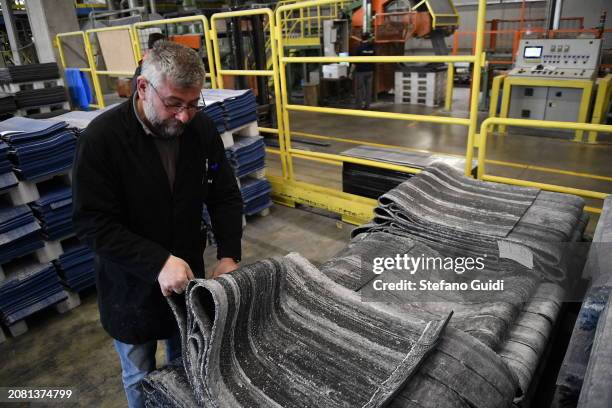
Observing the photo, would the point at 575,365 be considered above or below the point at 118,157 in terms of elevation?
below

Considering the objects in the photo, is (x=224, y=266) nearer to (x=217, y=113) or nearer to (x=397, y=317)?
(x=397, y=317)

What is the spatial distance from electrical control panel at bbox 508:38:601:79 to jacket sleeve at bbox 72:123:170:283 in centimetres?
787

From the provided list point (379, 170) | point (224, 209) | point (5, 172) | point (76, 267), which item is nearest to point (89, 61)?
point (5, 172)

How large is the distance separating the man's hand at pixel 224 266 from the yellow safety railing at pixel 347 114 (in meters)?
2.19

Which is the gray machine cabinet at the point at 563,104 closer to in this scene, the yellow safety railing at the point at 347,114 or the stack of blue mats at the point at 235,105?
the yellow safety railing at the point at 347,114

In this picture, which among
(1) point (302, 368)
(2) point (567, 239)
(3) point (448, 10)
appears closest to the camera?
(1) point (302, 368)

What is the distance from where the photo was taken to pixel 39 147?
318cm

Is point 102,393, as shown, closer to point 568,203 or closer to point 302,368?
point 302,368

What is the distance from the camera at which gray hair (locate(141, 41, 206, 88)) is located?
1.47m

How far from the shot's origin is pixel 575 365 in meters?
1.56

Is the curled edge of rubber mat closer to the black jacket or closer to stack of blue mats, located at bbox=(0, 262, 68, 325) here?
the black jacket

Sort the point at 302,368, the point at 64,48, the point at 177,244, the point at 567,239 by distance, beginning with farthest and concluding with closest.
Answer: the point at 64,48 → the point at 567,239 → the point at 177,244 → the point at 302,368

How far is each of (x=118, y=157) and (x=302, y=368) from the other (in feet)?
3.55

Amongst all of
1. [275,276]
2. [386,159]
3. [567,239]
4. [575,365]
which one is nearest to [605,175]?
[386,159]
